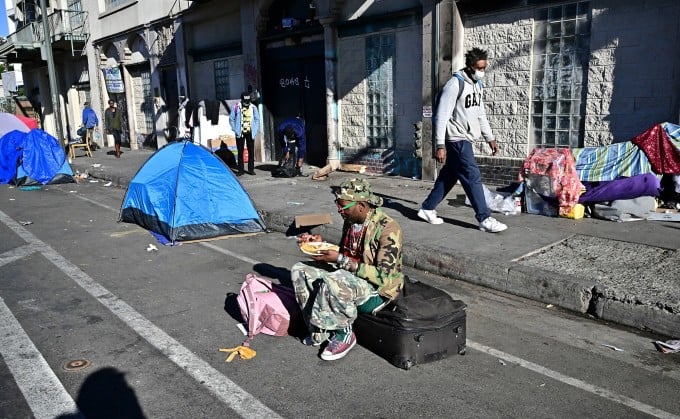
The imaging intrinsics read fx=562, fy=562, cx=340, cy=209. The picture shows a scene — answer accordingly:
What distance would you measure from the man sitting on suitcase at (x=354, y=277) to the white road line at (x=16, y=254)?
461 cm

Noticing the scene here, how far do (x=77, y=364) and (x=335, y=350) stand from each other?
5.99 feet

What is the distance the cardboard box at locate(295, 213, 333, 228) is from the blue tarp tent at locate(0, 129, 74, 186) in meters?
8.67

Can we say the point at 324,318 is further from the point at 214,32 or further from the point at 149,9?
the point at 149,9

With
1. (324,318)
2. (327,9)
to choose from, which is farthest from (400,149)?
(324,318)

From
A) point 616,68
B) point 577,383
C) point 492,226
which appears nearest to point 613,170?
point 616,68

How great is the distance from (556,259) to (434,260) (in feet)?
4.14

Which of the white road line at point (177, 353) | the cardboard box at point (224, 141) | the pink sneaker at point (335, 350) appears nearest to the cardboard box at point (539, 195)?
the pink sneaker at point (335, 350)

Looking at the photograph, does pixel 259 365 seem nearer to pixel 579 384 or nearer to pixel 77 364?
pixel 77 364

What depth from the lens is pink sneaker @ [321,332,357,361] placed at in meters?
3.98

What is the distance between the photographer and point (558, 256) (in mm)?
5848

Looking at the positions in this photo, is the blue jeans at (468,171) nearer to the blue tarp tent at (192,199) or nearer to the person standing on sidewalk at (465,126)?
the person standing on sidewalk at (465,126)

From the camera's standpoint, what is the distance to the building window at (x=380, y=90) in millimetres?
11617

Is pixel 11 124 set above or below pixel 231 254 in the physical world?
above

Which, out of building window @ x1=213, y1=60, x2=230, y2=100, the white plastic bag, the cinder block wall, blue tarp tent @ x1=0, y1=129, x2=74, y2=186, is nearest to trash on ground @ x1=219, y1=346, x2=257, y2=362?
the white plastic bag
